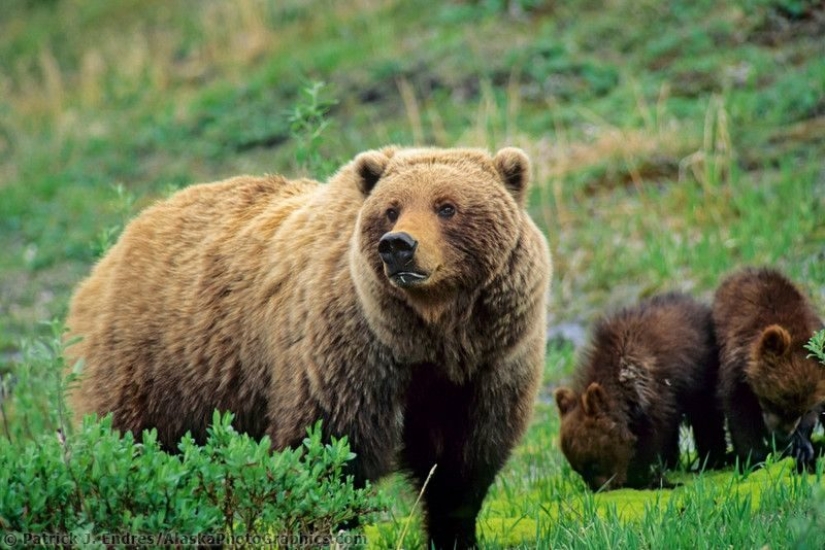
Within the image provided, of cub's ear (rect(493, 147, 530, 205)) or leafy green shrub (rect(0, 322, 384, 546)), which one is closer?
leafy green shrub (rect(0, 322, 384, 546))

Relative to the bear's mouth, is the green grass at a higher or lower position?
lower

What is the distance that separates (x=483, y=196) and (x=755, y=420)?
2.33 metres

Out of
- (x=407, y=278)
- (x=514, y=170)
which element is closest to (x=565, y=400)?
(x=514, y=170)

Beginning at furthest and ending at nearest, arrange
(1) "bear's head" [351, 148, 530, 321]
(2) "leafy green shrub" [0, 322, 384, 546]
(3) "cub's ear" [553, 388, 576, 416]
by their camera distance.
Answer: (3) "cub's ear" [553, 388, 576, 416] < (1) "bear's head" [351, 148, 530, 321] < (2) "leafy green shrub" [0, 322, 384, 546]

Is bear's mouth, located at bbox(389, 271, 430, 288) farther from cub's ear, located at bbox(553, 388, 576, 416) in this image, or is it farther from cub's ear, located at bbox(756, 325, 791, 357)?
cub's ear, located at bbox(553, 388, 576, 416)

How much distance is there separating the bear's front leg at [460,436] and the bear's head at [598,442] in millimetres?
1373

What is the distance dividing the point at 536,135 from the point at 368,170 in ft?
29.5

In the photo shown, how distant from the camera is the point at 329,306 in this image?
199 inches

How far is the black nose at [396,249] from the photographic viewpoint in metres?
4.54

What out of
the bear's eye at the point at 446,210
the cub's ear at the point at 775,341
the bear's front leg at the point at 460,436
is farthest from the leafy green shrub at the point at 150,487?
the cub's ear at the point at 775,341

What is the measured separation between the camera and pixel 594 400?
6.66m

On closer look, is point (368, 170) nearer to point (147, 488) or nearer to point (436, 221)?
point (436, 221)

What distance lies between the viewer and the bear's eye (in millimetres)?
4934

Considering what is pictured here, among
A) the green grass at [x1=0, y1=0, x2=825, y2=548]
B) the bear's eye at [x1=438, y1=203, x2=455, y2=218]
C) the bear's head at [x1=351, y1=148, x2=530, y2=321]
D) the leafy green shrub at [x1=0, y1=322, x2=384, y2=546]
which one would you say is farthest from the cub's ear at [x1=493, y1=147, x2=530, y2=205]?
the leafy green shrub at [x1=0, y1=322, x2=384, y2=546]
